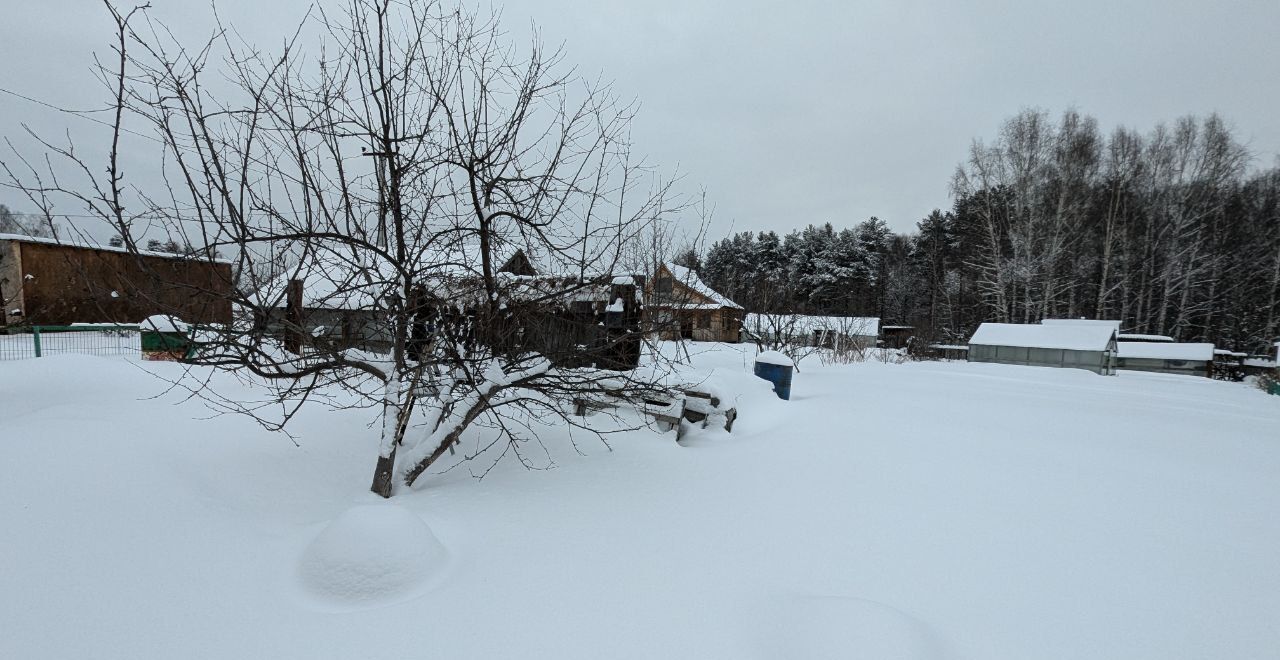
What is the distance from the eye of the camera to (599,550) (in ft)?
8.56

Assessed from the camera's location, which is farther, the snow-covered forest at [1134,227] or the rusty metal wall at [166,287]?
the snow-covered forest at [1134,227]

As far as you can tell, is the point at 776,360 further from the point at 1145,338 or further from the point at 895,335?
the point at 895,335

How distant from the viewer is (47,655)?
1610 mm

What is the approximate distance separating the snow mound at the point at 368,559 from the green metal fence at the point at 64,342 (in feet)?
33.8

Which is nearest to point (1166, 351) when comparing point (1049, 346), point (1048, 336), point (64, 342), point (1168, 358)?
point (1168, 358)

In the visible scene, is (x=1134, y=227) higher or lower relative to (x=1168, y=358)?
higher

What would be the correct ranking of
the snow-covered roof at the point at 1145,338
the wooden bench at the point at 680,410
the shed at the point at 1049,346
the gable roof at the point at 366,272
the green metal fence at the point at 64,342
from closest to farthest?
the gable roof at the point at 366,272, the wooden bench at the point at 680,410, the green metal fence at the point at 64,342, the shed at the point at 1049,346, the snow-covered roof at the point at 1145,338

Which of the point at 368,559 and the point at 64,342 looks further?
the point at 64,342

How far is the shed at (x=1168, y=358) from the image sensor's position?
15656 mm

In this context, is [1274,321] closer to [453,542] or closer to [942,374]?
[942,374]

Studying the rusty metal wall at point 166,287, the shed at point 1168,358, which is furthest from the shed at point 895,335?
the rusty metal wall at point 166,287

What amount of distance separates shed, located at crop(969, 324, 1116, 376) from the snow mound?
66.9 ft

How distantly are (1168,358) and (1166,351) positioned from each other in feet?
0.79

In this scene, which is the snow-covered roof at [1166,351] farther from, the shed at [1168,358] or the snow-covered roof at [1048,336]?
the snow-covered roof at [1048,336]
